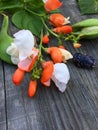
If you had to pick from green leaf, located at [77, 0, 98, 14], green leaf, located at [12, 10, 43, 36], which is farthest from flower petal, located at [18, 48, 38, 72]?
green leaf, located at [77, 0, 98, 14]

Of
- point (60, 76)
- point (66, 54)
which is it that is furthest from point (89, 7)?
point (60, 76)

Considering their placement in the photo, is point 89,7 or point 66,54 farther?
point 89,7

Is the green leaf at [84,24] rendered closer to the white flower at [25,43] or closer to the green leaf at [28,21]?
the green leaf at [28,21]

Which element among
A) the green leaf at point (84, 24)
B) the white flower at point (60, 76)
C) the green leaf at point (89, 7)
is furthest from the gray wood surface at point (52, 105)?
the green leaf at point (89, 7)

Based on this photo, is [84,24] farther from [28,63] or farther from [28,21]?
[28,63]

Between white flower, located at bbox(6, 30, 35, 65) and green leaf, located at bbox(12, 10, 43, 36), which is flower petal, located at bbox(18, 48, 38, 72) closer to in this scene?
white flower, located at bbox(6, 30, 35, 65)

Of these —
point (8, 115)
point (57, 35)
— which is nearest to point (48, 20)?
point (57, 35)
